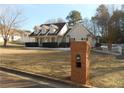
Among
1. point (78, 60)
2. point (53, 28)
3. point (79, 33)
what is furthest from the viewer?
point (53, 28)

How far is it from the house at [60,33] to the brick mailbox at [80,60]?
40.2 metres

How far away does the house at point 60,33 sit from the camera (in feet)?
179

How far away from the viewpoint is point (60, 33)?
5572cm

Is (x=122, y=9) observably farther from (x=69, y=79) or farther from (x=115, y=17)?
(x=69, y=79)

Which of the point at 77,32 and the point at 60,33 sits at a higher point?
the point at 77,32

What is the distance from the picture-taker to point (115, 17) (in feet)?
181

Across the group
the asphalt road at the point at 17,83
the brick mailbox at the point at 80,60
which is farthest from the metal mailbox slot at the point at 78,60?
the asphalt road at the point at 17,83

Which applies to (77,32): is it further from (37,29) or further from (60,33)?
(37,29)

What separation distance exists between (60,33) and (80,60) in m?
43.8

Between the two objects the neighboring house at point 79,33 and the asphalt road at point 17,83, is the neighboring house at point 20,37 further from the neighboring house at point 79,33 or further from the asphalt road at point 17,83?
the asphalt road at point 17,83

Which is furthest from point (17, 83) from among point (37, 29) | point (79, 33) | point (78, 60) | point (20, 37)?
point (20, 37)

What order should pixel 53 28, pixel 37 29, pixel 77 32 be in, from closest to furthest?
pixel 77 32 < pixel 53 28 < pixel 37 29

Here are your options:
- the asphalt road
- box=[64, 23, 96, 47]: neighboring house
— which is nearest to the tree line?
box=[64, 23, 96, 47]: neighboring house

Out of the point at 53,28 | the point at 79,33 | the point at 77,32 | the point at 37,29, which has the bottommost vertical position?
the point at 79,33
